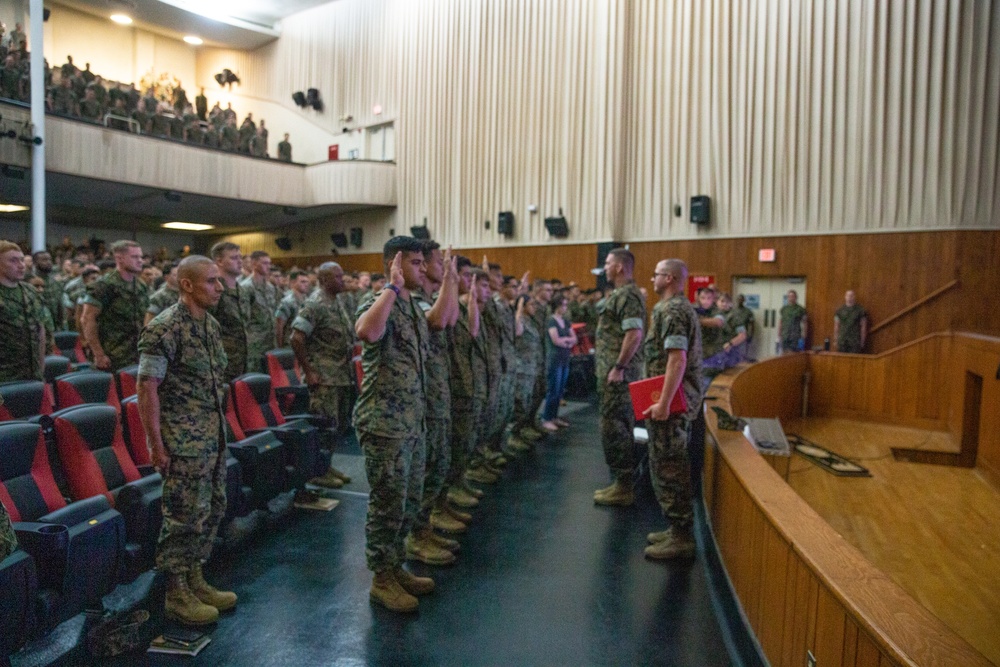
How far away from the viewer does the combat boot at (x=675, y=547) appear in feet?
10.9

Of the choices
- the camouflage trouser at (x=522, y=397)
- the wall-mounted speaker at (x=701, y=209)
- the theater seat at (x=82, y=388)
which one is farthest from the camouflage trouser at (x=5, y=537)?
the wall-mounted speaker at (x=701, y=209)

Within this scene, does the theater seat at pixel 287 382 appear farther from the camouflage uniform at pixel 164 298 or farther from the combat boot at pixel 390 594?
the combat boot at pixel 390 594

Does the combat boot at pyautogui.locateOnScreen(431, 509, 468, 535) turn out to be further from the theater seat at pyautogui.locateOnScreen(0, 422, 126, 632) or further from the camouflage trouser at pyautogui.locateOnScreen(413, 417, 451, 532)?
the theater seat at pyautogui.locateOnScreen(0, 422, 126, 632)

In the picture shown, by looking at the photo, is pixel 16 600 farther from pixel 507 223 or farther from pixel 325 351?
pixel 507 223

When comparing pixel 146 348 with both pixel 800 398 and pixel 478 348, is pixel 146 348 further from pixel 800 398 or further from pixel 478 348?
pixel 800 398

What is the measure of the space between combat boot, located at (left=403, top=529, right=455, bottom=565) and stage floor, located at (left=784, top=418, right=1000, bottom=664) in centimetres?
202

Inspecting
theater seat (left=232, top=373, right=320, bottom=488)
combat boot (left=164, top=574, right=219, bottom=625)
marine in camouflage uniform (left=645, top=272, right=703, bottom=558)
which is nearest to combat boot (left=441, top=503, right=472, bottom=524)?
theater seat (left=232, top=373, right=320, bottom=488)

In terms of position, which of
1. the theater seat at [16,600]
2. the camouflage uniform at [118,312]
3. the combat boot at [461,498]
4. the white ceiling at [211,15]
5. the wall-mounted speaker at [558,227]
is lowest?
the combat boot at [461,498]

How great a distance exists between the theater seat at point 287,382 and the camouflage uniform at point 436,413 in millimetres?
1833

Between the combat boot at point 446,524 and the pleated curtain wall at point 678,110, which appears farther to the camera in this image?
the pleated curtain wall at point 678,110

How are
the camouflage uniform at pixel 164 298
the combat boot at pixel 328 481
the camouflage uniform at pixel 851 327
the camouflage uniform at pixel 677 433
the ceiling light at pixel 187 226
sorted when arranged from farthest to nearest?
1. the ceiling light at pixel 187 226
2. the camouflage uniform at pixel 851 327
3. the camouflage uniform at pixel 164 298
4. the combat boot at pixel 328 481
5. the camouflage uniform at pixel 677 433

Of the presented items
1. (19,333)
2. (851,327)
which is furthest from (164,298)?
(851,327)

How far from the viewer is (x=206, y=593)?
2645 millimetres

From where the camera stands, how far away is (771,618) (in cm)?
209
